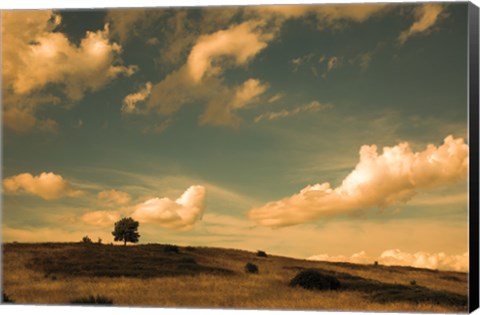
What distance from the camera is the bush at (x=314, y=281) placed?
Result: 98.8 ft

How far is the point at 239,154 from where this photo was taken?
3073cm

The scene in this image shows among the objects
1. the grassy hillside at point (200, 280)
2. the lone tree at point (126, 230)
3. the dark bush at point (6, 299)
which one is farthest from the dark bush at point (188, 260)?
the dark bush at point (6, 299)

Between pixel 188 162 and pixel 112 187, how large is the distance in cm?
251

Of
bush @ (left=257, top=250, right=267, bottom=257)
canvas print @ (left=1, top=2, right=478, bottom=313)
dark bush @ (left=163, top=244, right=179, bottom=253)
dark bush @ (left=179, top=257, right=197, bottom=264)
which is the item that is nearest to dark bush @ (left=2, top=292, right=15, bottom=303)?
canvas print @ (left=1, top=2, right=478, bottom=313)

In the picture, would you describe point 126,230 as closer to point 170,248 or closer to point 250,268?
point 170,248

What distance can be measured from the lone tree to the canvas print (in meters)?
0.07

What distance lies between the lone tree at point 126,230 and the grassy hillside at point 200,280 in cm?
56

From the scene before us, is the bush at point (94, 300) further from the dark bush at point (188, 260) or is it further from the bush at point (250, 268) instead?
the bush at point (250, 268)

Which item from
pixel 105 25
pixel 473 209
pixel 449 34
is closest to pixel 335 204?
pixel 473 209

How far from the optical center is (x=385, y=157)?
29578mm

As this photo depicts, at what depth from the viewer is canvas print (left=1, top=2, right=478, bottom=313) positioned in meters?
29.1

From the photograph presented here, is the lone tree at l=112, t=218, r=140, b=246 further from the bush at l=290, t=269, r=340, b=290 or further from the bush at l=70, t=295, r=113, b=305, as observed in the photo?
the bush at l=290, t=269, r=340, b=290

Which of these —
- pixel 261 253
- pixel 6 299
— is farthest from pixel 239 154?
pixel 6 299

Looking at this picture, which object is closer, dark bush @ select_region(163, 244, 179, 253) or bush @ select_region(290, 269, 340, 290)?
bush @ select_region(290, 269, 340, 290)
